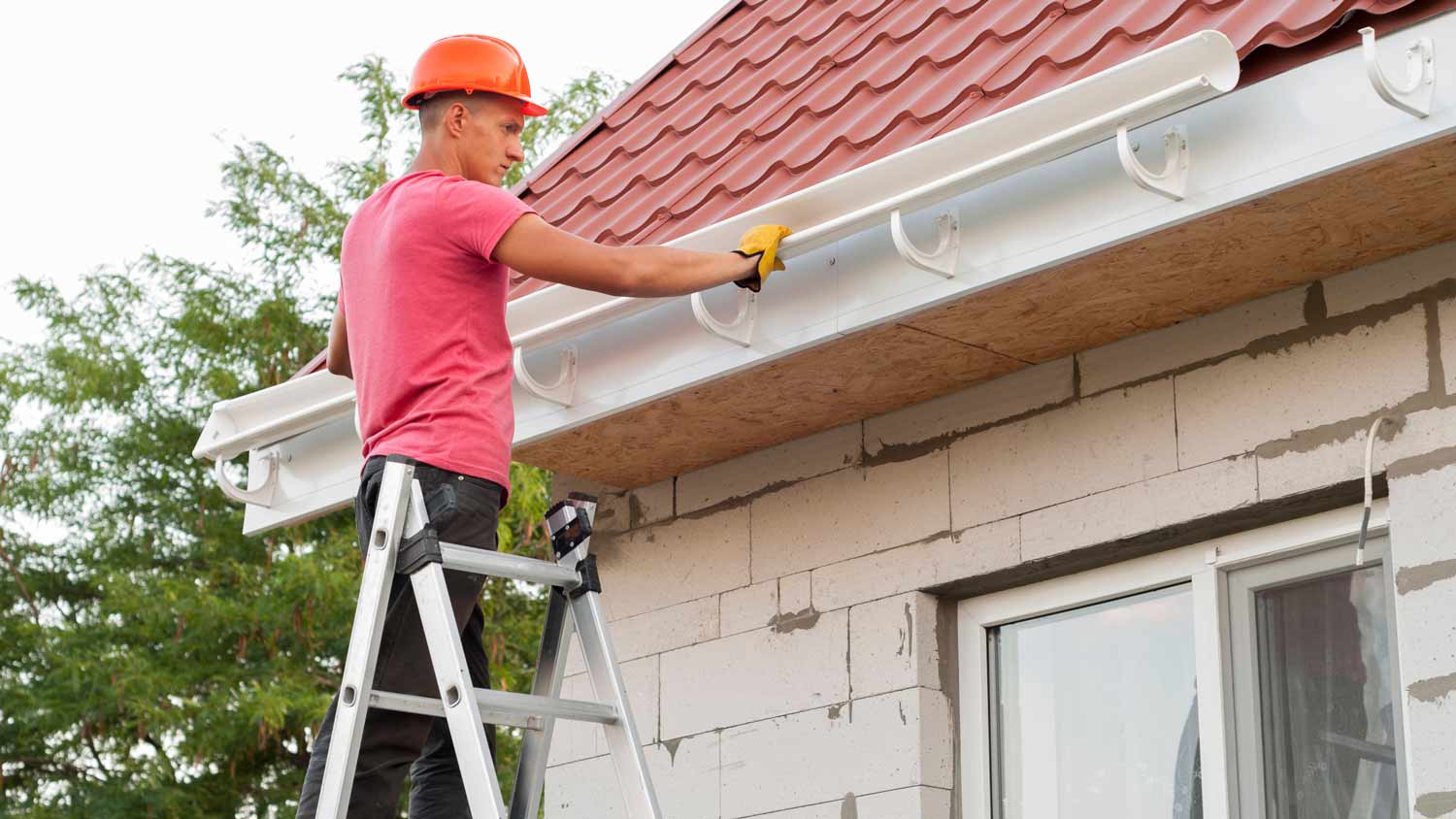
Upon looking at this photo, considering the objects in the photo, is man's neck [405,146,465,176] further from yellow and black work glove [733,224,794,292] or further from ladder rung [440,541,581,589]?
ladder rung [440,541,581,589]

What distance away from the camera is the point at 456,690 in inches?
130

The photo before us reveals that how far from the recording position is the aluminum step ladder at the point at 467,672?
→ 330cm

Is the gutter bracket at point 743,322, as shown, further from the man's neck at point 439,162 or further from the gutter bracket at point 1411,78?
the gutter bracket at point 1411,78

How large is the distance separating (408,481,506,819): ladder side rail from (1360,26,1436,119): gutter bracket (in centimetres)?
197

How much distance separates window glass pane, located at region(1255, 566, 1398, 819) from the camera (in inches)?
158

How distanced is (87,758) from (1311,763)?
14.5 metres

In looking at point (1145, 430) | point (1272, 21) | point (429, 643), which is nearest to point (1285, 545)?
point (1145, 430)

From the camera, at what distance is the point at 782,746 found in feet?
16.3

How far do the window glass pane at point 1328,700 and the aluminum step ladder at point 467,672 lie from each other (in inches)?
60.7

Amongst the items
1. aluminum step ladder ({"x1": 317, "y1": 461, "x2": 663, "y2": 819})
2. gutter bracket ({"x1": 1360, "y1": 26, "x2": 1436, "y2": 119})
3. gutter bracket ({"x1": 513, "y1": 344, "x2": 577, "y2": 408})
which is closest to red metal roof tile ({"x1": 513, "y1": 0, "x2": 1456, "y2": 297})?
gutter bracket ({"x1": 1360, "y1": 26, "x2": 1436, "y2": 119})

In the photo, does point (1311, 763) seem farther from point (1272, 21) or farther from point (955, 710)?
point (1272, 21)

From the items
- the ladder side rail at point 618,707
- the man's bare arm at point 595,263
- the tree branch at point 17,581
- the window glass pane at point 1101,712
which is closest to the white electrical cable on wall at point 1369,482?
the window glass pane at point 1101,712

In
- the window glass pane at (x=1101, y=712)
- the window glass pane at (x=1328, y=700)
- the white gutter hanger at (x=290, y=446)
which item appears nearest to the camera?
the window glass pane at (x=1328, y=700)

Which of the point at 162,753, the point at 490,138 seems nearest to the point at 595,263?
the point at 490,138
